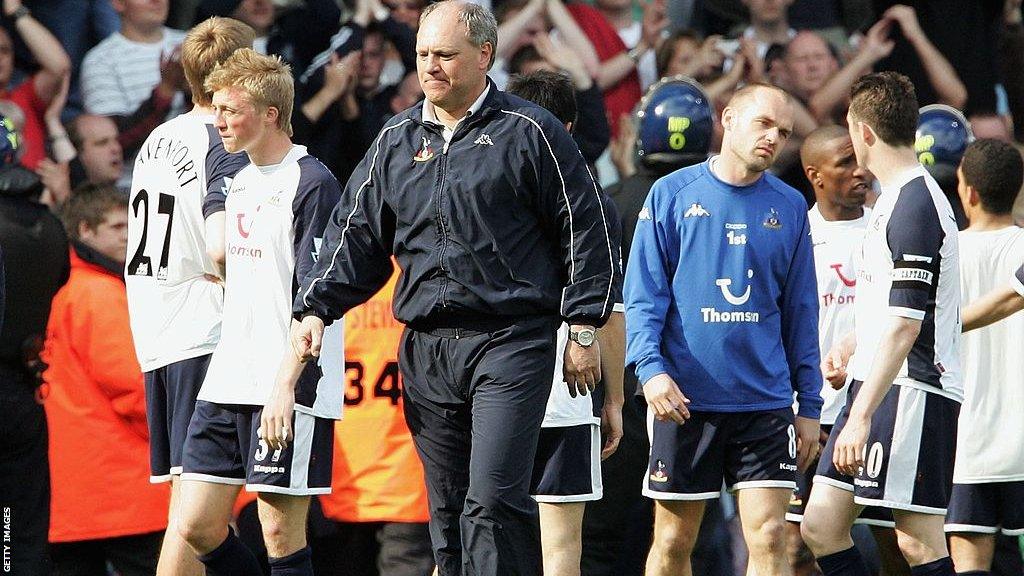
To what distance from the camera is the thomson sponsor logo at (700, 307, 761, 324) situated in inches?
270

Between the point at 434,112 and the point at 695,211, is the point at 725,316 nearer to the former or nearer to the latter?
the point at 695,211

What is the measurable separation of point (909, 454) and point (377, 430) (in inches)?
103

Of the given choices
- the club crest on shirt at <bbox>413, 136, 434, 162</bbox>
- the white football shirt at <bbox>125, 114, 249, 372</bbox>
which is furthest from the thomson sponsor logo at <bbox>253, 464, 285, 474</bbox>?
the club crest on shirt at <bbox>413, 136, 434, 162</bbox>

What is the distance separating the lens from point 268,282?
6.79 m

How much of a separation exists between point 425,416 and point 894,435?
2.08 m

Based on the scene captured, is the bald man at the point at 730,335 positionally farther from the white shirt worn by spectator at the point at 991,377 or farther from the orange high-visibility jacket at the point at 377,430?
the orange high-visibility jacket at the point at 377,430

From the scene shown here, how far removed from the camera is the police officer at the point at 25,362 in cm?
784

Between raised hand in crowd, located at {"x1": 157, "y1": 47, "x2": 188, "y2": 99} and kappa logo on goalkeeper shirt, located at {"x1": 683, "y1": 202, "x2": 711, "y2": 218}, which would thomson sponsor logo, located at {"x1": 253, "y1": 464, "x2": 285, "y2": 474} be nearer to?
kappa logo on goalkeeper shirt, located at {"x1": 683, "y1": 202, "x2": 711, "y2": 218}

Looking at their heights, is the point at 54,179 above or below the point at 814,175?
below

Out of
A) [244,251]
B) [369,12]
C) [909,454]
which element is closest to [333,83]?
[369,12]

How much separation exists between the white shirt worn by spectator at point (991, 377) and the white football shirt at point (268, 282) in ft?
10.1

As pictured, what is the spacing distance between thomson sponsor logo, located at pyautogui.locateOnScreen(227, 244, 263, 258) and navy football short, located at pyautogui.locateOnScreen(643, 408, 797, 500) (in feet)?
5.90

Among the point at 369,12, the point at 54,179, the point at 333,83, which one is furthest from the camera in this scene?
the point at 369,12

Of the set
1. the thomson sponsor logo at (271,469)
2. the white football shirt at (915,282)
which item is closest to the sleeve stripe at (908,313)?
the white football shirt at (915,282)
